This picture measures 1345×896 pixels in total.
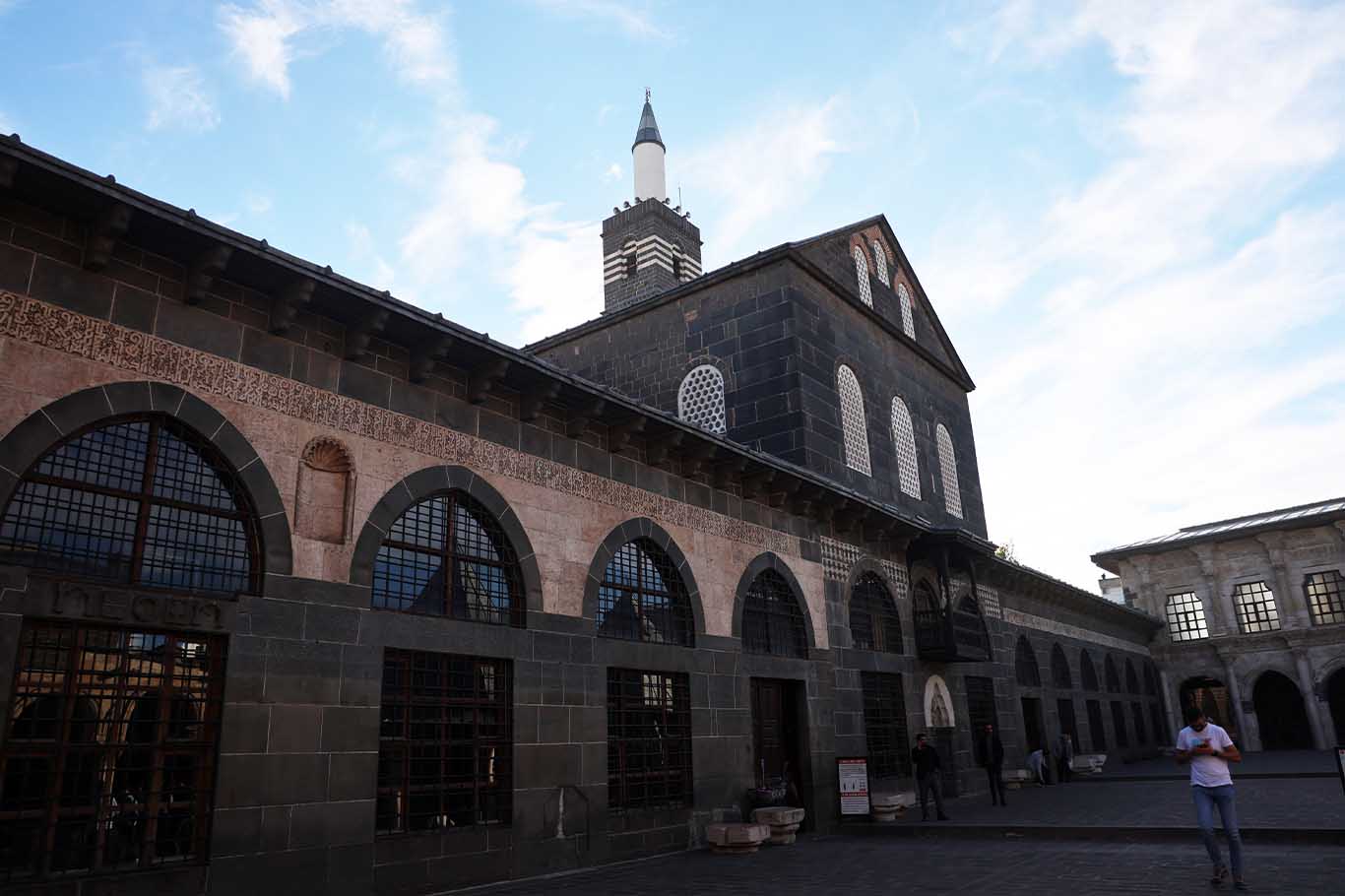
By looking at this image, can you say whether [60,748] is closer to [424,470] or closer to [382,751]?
[382,751]

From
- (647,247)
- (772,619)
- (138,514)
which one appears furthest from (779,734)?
(647,247)

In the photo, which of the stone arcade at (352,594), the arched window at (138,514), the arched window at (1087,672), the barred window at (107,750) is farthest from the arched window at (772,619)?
the arched window at (1087,672)

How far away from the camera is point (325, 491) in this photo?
360 inches

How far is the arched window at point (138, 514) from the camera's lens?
23.9ft

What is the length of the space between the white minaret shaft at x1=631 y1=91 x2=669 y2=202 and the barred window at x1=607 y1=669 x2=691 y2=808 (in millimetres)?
21730

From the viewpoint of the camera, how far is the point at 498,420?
11055 mm

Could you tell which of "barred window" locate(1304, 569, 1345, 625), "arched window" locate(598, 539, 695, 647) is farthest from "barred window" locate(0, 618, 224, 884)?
"barred window" locate(1304, 569, 1345, 625)

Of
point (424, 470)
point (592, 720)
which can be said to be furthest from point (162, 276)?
point (592, 720)

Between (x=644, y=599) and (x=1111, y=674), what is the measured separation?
25.4m

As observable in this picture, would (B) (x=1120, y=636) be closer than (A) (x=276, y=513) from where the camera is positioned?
No

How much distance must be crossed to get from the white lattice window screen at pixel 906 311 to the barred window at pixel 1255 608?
21.7 m

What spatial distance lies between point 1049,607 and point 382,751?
23.1 metres

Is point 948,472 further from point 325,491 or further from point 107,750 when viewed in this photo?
point 107,750

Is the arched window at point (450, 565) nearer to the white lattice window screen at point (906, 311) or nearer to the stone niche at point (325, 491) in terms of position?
the stone niche at point (325, 491)
